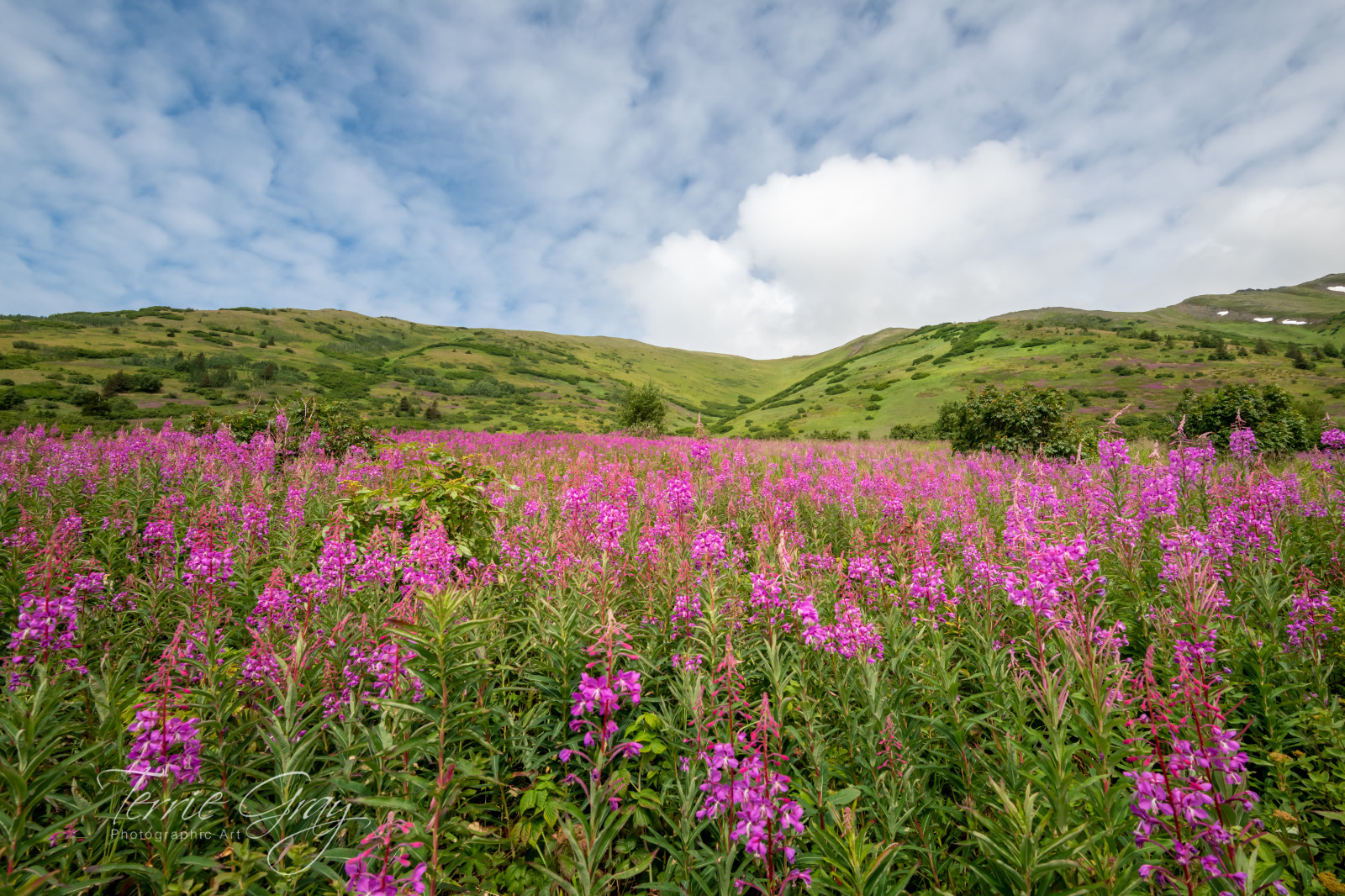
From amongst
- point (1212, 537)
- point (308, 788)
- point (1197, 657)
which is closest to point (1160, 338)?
point (1212, 537)

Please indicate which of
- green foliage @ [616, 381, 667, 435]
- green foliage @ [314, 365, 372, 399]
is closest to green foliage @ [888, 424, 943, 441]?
green foliage @ [616, 381, 667, 435]

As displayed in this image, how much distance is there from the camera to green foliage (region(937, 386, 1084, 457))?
1856cm

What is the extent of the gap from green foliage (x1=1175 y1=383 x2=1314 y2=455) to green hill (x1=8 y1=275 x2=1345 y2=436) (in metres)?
10.6

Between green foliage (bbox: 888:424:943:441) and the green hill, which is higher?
the green hill

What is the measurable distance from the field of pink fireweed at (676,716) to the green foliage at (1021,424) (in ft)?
44.4

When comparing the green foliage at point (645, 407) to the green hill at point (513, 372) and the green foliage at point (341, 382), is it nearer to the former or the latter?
the green hill at point (513, 372)

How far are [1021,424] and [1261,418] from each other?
9.06m

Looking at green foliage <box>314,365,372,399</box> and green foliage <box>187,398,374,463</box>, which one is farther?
green foliage <box>314,365,372,399</box>

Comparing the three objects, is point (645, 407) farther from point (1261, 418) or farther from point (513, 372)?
point (513, 372)

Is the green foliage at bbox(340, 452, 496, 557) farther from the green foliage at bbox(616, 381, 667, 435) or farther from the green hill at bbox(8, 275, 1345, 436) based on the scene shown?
the green foliage at bbox(616, 381, 667, 435)

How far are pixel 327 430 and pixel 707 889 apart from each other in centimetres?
1529

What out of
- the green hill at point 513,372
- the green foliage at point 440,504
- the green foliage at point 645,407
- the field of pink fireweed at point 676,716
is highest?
the green hill at point 513,372

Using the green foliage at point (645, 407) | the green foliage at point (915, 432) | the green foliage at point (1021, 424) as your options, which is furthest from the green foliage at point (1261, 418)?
the green foliage at point (645, 407)

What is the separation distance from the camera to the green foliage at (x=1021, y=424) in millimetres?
18562
